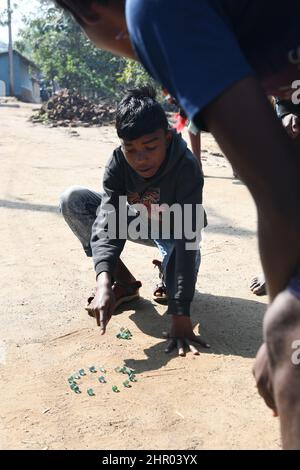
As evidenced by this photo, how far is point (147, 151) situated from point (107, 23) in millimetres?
1603

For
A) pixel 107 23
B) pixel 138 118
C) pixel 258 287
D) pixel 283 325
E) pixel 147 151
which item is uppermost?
pixel 107 23

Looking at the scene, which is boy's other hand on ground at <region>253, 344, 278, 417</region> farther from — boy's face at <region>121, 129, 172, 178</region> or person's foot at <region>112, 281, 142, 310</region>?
person's foot at <region>112, 281, 142, 310</region>

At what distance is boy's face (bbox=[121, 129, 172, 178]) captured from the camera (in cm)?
283

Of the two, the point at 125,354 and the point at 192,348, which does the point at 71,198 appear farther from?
the point at 192,348

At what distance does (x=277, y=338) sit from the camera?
1.13 m

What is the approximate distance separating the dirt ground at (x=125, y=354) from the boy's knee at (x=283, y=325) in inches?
36.6

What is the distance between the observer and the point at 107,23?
4.11 feet

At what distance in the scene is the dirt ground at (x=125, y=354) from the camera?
2.05 m

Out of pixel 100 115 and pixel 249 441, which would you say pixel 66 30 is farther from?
pixel 249 441

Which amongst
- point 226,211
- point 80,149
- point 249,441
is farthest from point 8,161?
point 249,441

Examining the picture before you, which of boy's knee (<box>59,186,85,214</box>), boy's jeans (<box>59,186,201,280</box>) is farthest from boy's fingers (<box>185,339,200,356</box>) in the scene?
boy's knee (<box>59,186,85,214</box>)

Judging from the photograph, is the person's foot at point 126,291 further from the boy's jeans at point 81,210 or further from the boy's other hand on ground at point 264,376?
the boy's other hand on ground at point 264,376

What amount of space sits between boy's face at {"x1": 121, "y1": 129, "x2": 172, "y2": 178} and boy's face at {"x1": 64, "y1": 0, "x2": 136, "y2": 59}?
151 cm

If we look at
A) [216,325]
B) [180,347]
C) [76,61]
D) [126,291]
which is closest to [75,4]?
[180,347]
